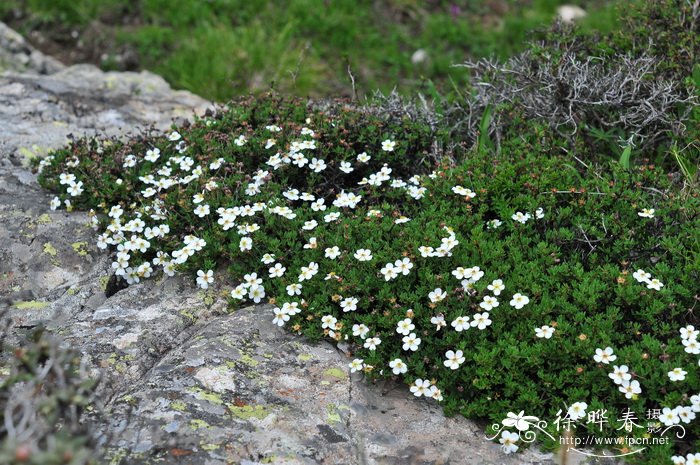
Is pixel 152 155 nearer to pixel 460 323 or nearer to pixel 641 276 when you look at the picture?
pixel 460 323

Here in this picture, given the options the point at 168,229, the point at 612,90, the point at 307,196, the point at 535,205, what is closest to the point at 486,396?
the point at 535,205

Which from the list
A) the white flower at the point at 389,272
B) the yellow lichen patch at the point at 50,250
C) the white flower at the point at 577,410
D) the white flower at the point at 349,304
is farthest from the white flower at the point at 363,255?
the yellow lichen patch at the point at 50,250

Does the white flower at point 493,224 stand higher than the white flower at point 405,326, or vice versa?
the white flower at point 493,224

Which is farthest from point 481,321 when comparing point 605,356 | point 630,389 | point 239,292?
point 239,292

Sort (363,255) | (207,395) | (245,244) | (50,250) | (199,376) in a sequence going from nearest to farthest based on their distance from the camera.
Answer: (207,395) < (199,376) < (363,255) < (245,244) < (50,250)

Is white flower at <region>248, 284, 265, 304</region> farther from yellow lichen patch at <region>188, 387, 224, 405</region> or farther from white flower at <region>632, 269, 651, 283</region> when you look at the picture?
white flower at <region>632, 269, 651, 283</region>

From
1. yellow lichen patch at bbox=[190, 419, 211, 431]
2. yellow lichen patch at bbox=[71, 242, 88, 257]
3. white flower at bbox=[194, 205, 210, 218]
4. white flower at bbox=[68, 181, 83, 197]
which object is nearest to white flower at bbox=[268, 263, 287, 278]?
white flower at bbox=[194, 205, 210, 218]

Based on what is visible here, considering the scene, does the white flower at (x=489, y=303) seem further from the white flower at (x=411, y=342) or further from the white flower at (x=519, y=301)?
the white flower at (x=411, y=342)
